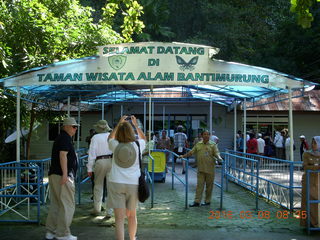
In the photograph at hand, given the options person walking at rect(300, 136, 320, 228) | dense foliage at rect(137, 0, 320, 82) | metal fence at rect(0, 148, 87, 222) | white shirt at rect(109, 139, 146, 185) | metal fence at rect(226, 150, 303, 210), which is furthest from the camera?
dense foliage at rect(137, 0, 320, 82)

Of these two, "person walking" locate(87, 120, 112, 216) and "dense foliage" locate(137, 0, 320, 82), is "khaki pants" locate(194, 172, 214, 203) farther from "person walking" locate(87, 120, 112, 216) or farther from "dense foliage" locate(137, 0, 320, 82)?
"dense foliage" locate(137, 0, 320, 82)

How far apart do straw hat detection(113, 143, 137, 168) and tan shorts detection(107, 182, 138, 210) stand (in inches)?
10.5

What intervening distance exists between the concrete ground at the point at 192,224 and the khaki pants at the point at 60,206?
0.35 metres

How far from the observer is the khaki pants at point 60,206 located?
19.0 feet

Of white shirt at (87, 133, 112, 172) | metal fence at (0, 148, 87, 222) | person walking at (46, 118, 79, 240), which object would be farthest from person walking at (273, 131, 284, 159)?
person walking at (46, 118, 79, 240)

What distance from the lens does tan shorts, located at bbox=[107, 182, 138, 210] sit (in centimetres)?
500

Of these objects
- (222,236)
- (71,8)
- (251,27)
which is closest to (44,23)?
(71,8)

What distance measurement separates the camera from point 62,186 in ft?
19.1

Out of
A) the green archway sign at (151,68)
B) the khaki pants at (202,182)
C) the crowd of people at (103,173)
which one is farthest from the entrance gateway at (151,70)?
the khaki pants at (202,182)

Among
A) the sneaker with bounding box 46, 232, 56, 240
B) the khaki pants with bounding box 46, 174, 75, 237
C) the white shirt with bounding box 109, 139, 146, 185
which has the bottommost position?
the sneaker with bounding box 46, 232, 56, 240

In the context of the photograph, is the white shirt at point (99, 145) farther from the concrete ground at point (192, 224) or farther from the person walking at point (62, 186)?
the person walking at point (62, 186)

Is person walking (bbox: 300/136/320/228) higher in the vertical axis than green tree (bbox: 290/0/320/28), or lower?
lower

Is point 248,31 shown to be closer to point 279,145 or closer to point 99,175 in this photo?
point 279,145

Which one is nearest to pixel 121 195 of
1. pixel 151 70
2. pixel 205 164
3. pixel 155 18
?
pixel 151 70
